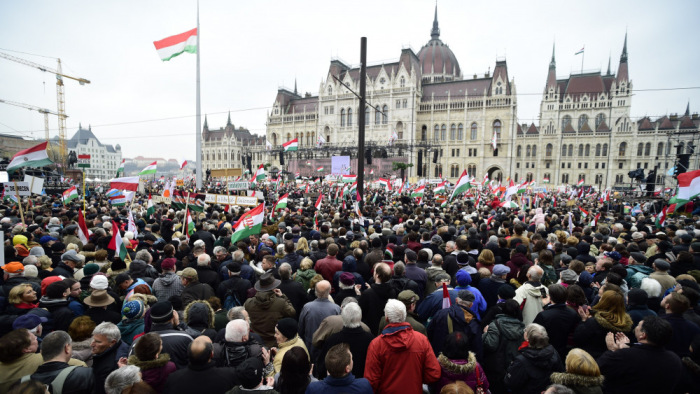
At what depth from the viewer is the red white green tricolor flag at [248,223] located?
24.5 feet

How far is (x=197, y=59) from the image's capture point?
17.6m

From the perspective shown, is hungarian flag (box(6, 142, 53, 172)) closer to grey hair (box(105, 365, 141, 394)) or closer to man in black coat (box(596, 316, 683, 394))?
Result: grey hair (box(105, 365, 141, 394))

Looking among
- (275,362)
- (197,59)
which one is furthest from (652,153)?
(275,362)

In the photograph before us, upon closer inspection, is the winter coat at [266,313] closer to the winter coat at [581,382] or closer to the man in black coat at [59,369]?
the man in black coat at [59,369]

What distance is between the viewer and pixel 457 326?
369cm

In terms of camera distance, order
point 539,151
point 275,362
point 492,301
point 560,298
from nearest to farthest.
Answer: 1. point 275,362
2. point 560,298
3. point 492,301
4. point 539,151

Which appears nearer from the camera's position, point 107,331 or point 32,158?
point 107,331

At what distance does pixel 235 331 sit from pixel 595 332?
11.8 ft

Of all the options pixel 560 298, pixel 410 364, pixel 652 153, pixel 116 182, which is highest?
pixel 652 153

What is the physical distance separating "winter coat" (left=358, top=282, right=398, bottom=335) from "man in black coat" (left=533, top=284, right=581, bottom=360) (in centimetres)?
181

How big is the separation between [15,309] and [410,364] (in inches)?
189

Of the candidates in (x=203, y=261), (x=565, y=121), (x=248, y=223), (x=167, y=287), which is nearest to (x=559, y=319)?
(x=203, y=261)

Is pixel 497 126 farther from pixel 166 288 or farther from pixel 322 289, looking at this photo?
pixel 166 288

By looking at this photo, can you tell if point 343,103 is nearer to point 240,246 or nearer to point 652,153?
point 652,153
